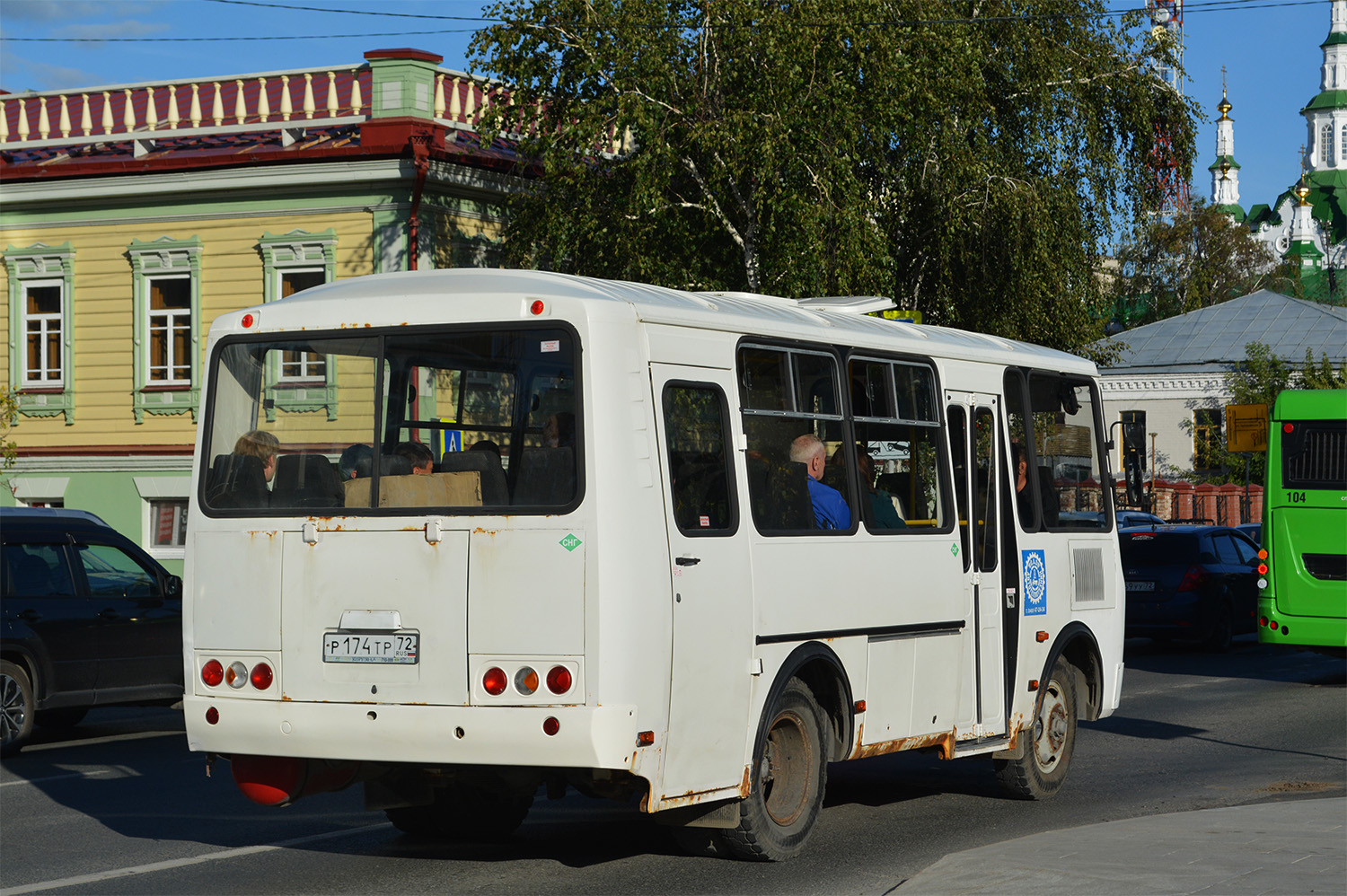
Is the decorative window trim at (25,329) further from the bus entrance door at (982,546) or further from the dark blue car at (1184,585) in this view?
the bus entrance door at (982,546)

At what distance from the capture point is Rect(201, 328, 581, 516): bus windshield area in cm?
749

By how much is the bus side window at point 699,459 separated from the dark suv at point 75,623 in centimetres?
754

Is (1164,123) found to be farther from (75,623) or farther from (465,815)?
(465,815)

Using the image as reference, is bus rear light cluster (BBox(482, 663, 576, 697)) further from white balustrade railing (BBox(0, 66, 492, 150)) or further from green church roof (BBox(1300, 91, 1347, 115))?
green church roof (BBox(1300, 91, 1347, 115))

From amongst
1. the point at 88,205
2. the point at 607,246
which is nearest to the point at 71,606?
the point at 607,246

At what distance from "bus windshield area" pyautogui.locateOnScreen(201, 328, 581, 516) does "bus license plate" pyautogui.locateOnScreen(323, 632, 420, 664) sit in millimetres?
555

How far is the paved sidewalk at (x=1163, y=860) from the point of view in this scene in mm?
7324

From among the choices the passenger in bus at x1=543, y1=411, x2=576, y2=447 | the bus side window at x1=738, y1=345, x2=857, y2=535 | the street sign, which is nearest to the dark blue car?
the street sign

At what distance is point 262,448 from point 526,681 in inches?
73.8

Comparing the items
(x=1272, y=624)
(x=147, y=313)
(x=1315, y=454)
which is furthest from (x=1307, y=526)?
(x=147, y=313)

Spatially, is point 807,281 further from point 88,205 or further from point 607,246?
point 88,205

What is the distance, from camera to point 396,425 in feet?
25.5

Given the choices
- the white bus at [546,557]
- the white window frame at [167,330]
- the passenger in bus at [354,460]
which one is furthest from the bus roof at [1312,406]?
the white window frame at [167,330]

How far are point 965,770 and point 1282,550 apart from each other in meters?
7.37
